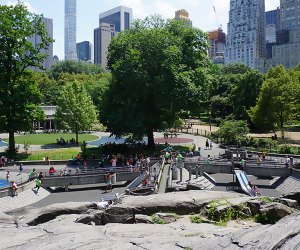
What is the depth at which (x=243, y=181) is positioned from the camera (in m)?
35.0

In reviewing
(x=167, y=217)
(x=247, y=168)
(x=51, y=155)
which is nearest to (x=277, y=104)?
(x=247, y=168)

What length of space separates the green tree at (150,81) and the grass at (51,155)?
631 cm

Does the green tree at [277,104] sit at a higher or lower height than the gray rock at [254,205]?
higher

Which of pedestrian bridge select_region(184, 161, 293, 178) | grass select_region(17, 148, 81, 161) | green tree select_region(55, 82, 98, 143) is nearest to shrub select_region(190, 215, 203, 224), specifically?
pedestrian bridge select_region(184, 161, 293, 178)

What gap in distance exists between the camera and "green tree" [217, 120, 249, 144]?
2226 inches

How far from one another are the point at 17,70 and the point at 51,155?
1132 centimetres

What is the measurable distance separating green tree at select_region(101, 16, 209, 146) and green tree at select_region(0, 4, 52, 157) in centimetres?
923

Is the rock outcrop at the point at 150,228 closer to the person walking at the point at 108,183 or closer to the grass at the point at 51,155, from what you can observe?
the person walking at the point at 108,183

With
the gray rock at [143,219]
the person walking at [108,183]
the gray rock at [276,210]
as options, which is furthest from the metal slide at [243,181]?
the gray rock at [143,219]

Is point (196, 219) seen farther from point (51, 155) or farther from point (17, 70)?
point (17, 70)

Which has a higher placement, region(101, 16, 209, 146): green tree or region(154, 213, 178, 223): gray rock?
region(101, 16, 209, 146): green tree

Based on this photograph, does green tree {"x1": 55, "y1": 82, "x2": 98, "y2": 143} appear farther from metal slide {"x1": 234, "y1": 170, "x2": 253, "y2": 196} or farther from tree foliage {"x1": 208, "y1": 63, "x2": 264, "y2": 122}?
metal slide {"x1": 234, "y1": 170, "x2": 253, "y2": 196}

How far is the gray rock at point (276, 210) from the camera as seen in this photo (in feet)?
56.2

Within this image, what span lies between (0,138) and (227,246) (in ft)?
233
